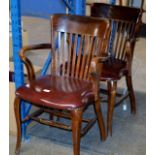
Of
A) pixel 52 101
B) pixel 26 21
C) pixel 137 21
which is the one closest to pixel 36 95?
pixel 52 101

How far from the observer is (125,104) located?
2.93 metres

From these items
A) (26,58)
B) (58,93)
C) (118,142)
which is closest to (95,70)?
(58,93)

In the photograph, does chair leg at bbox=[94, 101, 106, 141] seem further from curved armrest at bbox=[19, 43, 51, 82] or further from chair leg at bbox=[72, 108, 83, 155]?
curved armrest at bbox=[19, 43, 51, 82]

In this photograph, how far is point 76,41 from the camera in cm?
209

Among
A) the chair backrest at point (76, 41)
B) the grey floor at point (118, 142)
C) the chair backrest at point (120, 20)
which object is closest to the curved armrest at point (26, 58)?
the chair backrest at point (76, 41)

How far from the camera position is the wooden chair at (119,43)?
2319 mm

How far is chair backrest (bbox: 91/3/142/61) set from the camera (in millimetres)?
2482

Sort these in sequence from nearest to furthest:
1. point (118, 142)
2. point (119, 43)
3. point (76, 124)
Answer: point (76, 124) < point (118, 142) < point (119, 43)

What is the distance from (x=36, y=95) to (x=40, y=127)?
743 mm

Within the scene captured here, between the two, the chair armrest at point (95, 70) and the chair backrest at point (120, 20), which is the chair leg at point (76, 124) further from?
the chair backrest at point (120, 20)

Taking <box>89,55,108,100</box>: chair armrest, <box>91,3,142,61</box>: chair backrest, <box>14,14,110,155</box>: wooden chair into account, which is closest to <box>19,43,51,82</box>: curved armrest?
<box>14,14,110,155</box>: wooden chair

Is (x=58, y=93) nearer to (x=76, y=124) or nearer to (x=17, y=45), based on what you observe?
(x=76, y=124)

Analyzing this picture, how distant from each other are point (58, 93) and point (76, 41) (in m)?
0.45

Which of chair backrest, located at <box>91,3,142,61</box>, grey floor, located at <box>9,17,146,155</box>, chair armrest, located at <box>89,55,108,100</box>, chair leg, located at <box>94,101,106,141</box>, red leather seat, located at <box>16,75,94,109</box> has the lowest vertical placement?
grey floor, located at <box>9,17,146,155</box>
